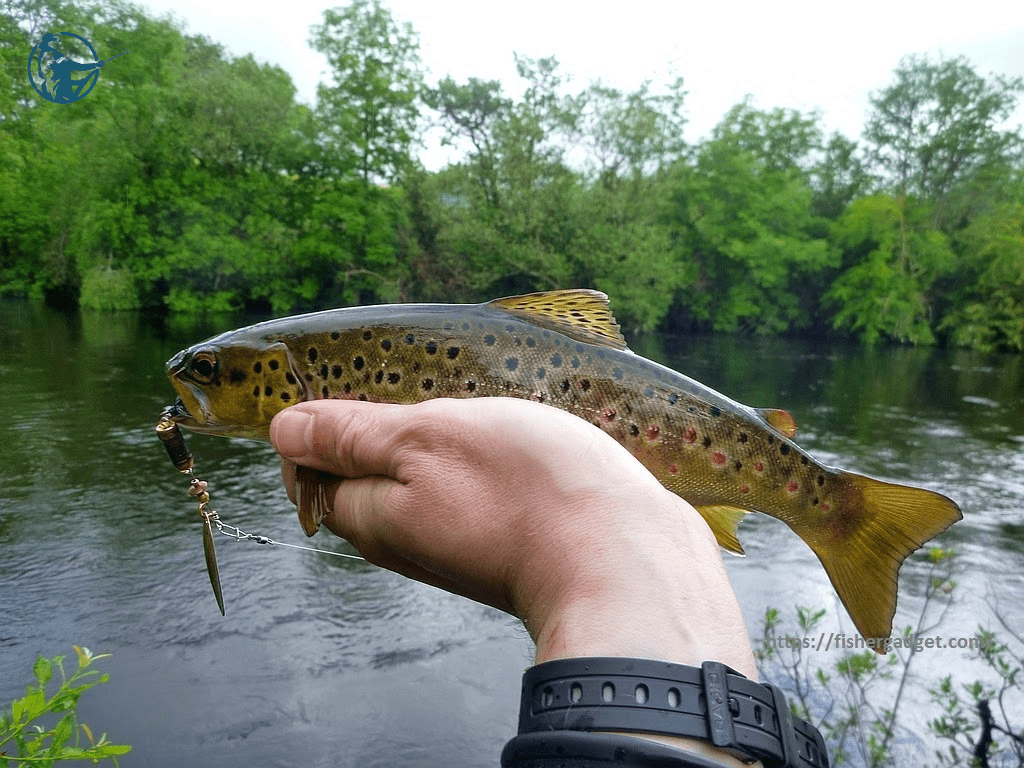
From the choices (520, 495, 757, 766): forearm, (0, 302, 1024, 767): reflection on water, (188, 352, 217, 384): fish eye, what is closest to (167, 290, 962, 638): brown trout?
(188, 352, 217, 384): fish eye

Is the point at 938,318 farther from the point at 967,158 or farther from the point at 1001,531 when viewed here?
the point at 1001,531

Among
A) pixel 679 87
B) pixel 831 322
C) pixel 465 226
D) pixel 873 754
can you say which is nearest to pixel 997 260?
pixel 831 322

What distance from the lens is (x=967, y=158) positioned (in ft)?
151

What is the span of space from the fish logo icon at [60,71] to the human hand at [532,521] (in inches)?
1563

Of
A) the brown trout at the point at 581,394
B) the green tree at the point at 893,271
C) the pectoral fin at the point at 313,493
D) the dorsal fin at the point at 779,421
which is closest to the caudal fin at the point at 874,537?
the brown trout at the point at 581,394

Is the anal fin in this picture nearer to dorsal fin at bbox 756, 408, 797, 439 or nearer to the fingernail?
dorsal fin at bbox 756, 408, 797, 439

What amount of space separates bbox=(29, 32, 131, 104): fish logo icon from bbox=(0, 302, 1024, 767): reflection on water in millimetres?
24626

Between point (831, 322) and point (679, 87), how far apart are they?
18.0 metres

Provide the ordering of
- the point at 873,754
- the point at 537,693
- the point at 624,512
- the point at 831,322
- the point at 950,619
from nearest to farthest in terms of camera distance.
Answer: the point at 537,693
the point at 624,512
the point at 873,754
the point at 950,619
the point at 831,322

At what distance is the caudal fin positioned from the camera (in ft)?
7.87

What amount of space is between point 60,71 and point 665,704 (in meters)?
50.3

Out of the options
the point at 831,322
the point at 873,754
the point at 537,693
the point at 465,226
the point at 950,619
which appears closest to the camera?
the point at 537,693

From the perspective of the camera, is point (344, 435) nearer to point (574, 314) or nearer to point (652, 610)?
point (574, 314)

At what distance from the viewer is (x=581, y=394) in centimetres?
237
